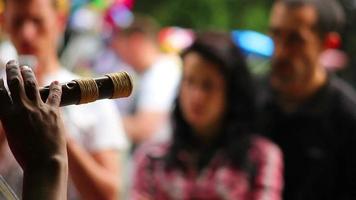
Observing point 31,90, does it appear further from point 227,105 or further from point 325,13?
point 325,13

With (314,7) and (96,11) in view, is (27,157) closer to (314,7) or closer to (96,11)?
(314,7)

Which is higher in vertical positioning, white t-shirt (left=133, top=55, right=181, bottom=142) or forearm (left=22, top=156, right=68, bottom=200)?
forearm (left=22, top=156, right=68, bottom=200)

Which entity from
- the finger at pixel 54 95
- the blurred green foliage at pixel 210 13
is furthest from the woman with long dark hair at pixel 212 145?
the blurred green foliage at pixel 210 13

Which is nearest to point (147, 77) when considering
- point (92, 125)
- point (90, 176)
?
point (92, 125)

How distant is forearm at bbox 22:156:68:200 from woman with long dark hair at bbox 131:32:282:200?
4.34ft

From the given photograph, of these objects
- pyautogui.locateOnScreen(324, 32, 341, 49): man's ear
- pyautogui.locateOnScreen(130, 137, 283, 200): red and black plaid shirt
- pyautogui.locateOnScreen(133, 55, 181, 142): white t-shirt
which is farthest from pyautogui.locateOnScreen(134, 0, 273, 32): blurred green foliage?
pyautogui.locateOnScreen(130, 137, 283, 200): red and black plaid shirt

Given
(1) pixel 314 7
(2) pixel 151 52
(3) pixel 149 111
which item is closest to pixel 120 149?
(1) pixel 314 7

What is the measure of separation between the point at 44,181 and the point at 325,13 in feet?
6.27

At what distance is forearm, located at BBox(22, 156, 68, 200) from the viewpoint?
1176mm

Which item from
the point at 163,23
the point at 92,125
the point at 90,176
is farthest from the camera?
the point at 163,23

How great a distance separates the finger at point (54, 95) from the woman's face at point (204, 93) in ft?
4.65

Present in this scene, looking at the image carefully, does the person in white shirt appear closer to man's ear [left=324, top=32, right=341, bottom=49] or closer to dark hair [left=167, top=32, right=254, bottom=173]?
man's ear [left=324, top=32, right=341, bottom=49]

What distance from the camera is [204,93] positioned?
8.66 ft

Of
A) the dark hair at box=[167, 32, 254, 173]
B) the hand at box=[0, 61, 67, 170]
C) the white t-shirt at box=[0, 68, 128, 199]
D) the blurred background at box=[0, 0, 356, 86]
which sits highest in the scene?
the hand at box=[0, 61, 67, 170]
